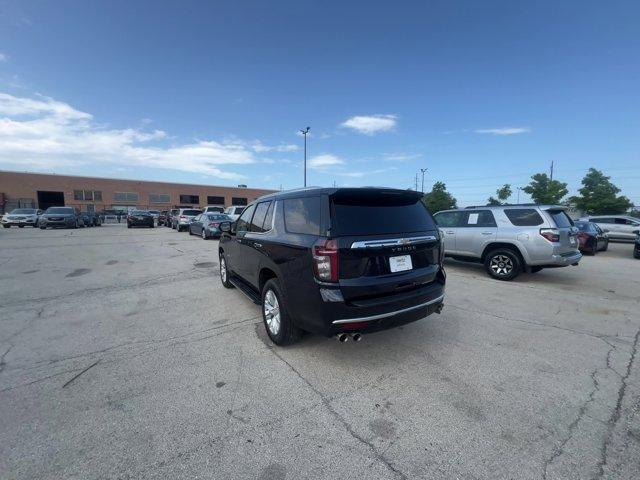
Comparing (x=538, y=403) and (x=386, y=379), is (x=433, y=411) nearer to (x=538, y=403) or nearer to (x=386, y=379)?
(x=386, y=379)

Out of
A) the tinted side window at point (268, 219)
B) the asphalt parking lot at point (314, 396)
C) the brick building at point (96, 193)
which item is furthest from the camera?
the brick building at point (96, 193)

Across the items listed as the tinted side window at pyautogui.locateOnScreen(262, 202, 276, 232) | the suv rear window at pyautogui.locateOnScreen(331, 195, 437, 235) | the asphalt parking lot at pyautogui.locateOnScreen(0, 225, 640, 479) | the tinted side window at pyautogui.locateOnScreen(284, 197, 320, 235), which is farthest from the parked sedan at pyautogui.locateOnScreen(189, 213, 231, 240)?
the suv rear window at pyautogui.locateOnScreen(331, 195, 437, 235)

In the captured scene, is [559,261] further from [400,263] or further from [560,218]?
[400,263]

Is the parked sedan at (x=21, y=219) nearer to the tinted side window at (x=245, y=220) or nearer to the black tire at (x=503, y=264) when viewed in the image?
the tinted side window at (x=245, y=220)

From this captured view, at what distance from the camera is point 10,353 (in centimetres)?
371

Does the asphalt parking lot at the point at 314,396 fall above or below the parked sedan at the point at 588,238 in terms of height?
below

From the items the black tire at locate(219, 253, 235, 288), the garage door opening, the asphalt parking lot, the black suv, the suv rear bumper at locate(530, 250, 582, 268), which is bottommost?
the asphalt parking lot

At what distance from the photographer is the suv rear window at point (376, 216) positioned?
125 inches

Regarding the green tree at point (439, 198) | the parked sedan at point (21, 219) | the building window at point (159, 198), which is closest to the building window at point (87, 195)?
the building window at point (159, 198)

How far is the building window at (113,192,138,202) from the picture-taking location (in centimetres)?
5734

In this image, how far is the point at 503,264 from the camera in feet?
25.2

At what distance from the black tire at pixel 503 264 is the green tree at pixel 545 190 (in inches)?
1683

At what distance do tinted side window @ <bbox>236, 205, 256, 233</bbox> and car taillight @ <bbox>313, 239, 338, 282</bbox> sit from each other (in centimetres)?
236

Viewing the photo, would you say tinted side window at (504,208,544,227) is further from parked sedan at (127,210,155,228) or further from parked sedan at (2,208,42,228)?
parked sedan at (2,208,42,228)
